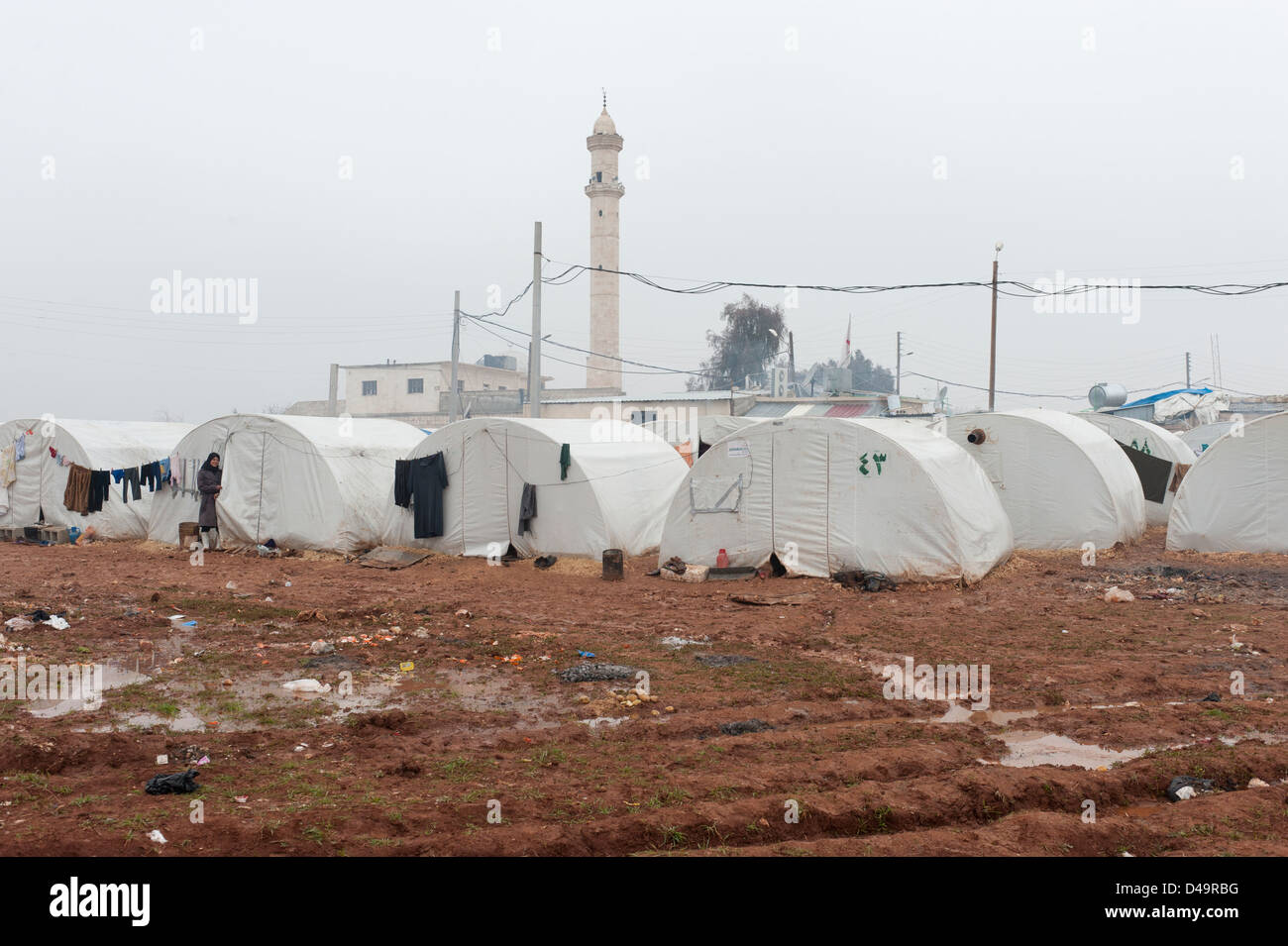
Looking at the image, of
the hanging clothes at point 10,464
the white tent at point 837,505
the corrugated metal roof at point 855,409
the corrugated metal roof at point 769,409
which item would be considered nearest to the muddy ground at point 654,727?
the white tent at point 837,505

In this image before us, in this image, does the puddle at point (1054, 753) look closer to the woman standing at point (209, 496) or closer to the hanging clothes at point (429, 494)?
the hanging clothes at point (429, 494)

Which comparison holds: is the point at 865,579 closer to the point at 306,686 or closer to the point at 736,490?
the point at 736,490

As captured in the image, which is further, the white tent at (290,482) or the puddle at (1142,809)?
the white tent at (290,482)

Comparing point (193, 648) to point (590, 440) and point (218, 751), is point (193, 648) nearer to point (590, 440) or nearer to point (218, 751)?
point (218, 751)

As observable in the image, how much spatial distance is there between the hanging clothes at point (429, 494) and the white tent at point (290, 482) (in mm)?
1431

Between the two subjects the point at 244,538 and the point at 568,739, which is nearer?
the point at 568,739

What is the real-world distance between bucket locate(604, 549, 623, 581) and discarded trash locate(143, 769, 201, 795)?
10191 millimetres

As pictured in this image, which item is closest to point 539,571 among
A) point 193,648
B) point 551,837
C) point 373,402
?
point 193,648

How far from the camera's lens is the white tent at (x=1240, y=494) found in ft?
55.1

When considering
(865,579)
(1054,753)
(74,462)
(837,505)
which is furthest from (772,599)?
→ (74,462)

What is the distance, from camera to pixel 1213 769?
6086mm

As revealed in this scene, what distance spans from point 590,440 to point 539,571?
303 centimetres

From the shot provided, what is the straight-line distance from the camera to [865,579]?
14500 mm
